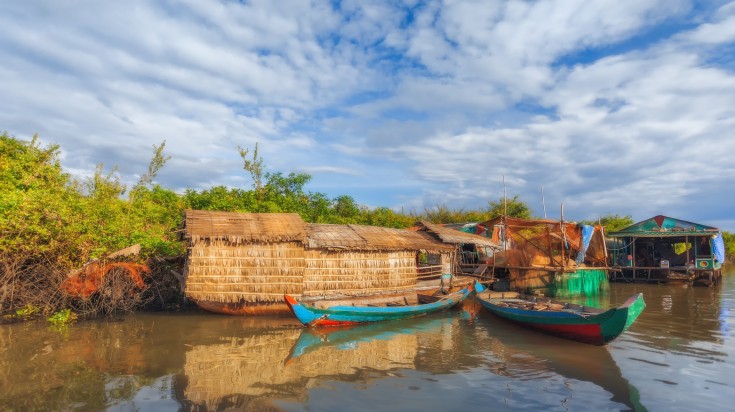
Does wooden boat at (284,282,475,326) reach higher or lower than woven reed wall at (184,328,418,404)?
higher

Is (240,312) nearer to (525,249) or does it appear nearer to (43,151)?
(43,151)

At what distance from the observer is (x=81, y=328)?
10562 millimetres

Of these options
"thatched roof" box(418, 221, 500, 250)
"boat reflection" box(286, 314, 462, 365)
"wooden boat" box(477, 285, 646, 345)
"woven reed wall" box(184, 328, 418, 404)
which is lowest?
"woven reed wall" box(184, 328, 418, 404)

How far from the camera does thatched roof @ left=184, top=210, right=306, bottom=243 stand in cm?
1153

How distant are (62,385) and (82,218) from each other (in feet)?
21.8

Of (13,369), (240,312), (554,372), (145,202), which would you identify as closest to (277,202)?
(145,202)

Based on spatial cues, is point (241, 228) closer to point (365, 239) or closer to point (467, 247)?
point (365, 239)

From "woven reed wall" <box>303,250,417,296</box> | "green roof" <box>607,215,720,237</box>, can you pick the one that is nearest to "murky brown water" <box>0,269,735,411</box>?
"woven reed wall" <box>303,250,417,296</box>

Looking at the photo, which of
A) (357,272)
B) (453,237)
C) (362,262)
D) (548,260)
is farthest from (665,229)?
(357,272)

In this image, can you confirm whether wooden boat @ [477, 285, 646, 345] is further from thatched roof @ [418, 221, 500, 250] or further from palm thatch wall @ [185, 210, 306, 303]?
palm thatch wall @ [185, 210, 306, 303]

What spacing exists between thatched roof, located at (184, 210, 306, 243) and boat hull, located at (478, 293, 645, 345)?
259 inches

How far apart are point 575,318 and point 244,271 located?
8574 millimetres

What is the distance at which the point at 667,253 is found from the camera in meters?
25.9

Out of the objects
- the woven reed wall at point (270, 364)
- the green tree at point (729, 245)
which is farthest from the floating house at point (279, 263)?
the green tree at point (729, 245)
